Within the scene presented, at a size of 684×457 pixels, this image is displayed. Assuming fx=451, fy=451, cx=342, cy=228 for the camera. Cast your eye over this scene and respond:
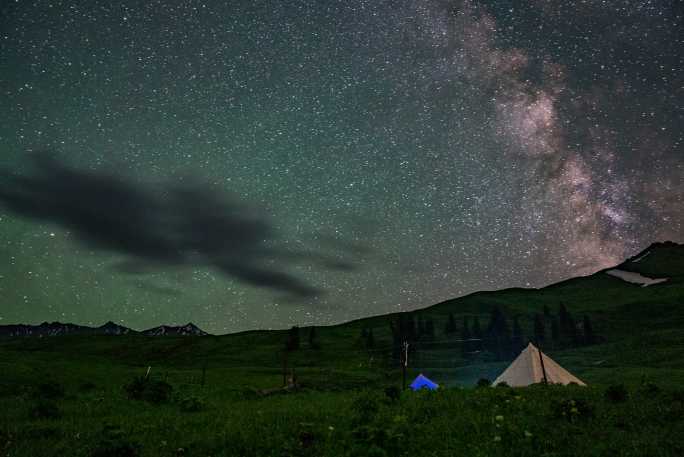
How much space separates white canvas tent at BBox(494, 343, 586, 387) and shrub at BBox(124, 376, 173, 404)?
23.0 meters

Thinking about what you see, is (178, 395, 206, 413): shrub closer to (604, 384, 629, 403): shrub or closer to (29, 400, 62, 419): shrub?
(29, 400, 62, 419): shrub

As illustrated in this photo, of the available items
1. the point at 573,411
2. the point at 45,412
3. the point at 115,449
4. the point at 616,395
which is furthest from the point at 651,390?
the point at 45,412

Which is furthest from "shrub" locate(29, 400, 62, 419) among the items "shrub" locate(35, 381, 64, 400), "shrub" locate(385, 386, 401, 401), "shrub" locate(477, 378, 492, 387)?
"shrub" locate(477, 378, 492, 387)

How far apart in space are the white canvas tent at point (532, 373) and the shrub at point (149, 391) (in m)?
23.0

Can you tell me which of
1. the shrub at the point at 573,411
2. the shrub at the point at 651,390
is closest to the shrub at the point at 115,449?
the shrub at the point at 573,411

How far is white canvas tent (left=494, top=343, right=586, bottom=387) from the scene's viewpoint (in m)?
32.2

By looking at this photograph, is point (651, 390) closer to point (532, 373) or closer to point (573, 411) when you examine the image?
point (573, 411)

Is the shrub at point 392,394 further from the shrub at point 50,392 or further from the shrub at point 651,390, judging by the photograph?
the shrub at point 50,392

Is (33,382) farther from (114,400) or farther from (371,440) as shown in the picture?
(371,440)

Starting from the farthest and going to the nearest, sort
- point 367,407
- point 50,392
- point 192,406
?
point 50,392 < point 192,406 < point 367,407

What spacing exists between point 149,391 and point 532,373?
1025 inches

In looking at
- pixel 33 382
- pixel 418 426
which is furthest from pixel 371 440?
pixel 33 382

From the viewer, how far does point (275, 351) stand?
504 feet

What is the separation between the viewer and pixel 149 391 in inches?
822
